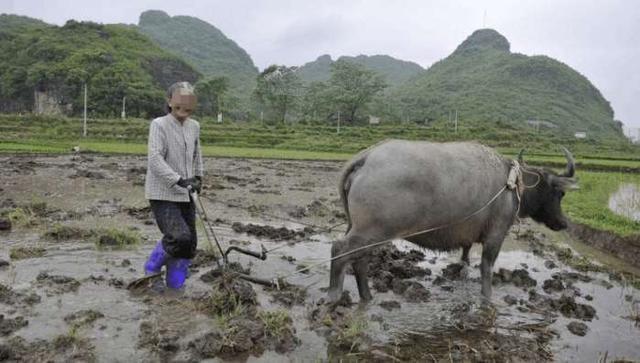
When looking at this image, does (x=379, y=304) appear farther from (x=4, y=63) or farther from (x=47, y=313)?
(x=4, y=63)

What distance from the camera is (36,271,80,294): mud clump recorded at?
16.1 feet

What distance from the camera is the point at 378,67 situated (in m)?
161

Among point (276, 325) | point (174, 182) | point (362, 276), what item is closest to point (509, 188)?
point (362, 276)

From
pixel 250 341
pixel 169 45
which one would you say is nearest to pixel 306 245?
pixel 250 341

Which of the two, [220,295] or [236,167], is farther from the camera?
[236,167]

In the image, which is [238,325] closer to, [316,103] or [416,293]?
[416,293]

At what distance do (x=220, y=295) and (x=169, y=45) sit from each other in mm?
139061

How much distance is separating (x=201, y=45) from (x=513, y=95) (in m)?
87.0

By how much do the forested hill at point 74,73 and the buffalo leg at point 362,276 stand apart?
56014mm

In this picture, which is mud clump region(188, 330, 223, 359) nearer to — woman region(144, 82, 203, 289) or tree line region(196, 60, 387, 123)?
woman region(144, 82, 203, 289)

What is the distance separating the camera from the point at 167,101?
496 centimetres

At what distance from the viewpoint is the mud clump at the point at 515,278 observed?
242 inches

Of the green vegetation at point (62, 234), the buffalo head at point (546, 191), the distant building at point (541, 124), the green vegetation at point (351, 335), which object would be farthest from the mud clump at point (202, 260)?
the distant building at point (541, 124)

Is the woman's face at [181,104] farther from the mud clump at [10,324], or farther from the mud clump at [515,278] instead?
the mud clump at [515,278]
